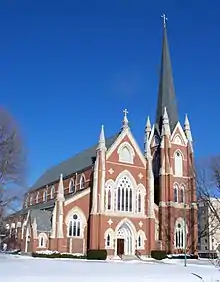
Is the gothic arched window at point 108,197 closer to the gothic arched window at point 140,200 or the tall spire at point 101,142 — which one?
the gothic arched window at point 140,200

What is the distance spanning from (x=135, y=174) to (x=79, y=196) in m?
8.95

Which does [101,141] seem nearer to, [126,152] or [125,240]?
[126,152]

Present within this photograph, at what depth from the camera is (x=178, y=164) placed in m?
64.9

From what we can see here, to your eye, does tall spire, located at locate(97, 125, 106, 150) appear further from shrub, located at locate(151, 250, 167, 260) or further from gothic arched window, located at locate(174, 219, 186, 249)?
gothic arched window, located at locate(174, 219, 186, 249)

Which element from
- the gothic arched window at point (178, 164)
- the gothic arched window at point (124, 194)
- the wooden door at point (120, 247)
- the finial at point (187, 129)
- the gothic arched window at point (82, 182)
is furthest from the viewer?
the finial at point (187, 129)

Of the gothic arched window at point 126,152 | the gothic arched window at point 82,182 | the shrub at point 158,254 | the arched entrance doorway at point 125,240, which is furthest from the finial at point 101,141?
the shrub at point 158,254

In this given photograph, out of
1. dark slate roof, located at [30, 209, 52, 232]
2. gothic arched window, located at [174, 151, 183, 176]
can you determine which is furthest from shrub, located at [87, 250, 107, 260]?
gothic arched window, located at [174, 151, 183, 176]

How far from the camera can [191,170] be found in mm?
64938

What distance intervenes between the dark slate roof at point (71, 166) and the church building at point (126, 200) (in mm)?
232

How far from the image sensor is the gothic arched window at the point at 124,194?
55875 mm

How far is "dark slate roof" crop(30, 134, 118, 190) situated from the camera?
205 feet

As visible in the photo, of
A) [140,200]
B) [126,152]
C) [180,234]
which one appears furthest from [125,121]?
[180,234]

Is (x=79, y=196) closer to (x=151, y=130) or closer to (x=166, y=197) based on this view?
(x=166, y=197)

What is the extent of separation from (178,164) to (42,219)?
76.6ft
